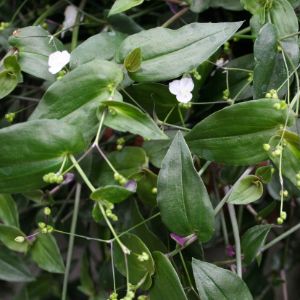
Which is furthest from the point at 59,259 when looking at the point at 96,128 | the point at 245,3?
the point at 245,3

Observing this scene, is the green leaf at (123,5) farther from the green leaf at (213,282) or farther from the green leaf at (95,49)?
the green leaf at (213,282)

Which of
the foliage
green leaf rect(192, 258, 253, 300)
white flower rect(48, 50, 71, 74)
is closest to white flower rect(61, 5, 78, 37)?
the foliage

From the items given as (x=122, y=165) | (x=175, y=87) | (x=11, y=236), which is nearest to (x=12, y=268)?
(x=11, y=236)

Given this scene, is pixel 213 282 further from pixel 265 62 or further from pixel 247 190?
pixel 265 62

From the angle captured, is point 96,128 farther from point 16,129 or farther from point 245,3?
point 245,3

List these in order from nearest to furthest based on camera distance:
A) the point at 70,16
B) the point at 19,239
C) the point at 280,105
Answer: the point at 280,105
the point at 19,239
the point at 70,16

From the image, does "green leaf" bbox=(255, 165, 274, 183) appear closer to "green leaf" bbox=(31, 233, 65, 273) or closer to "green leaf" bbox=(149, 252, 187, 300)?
"green leaf" bbox=(149, 252, 187, 300)

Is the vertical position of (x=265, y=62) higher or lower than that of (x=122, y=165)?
higher
